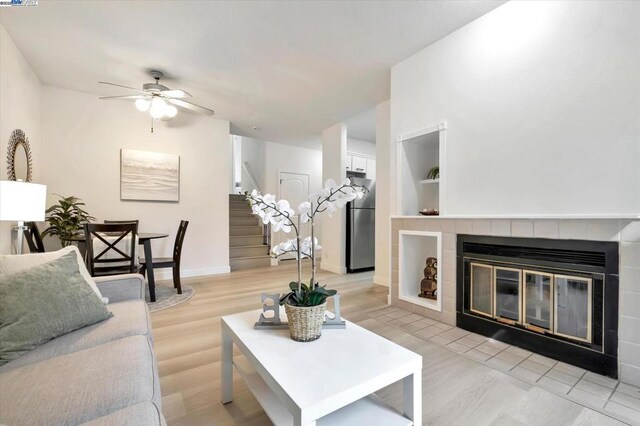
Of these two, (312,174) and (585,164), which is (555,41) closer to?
(585,164)

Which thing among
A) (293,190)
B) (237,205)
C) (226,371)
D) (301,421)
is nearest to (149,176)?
(237,205)

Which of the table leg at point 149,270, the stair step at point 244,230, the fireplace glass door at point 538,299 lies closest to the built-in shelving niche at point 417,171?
the fireplace glass door at point 538,299

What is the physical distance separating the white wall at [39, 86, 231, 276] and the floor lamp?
6.81ft

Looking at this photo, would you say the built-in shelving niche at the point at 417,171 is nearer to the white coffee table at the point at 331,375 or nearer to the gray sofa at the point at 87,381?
the white coffee table at the point at 331,375

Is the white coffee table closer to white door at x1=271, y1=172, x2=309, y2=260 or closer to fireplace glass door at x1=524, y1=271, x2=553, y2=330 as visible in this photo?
fireplace glass door at x1=524, y1=271, x2=553, y2=330

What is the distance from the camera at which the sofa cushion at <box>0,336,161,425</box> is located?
2.62 feet

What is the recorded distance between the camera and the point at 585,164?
180 centimetres

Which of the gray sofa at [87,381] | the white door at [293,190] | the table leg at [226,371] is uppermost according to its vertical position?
the white door at [293,190]

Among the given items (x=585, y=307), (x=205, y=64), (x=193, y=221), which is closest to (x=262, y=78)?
(x=205, y=64)

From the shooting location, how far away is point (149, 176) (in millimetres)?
4137

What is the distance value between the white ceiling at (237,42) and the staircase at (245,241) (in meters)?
2.44

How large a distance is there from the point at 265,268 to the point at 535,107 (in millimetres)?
4571

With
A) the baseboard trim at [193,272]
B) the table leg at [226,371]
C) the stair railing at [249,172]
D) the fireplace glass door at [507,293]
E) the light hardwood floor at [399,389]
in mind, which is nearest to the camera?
the light hardwood floor at [399,389]

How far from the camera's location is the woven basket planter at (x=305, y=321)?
117cm
